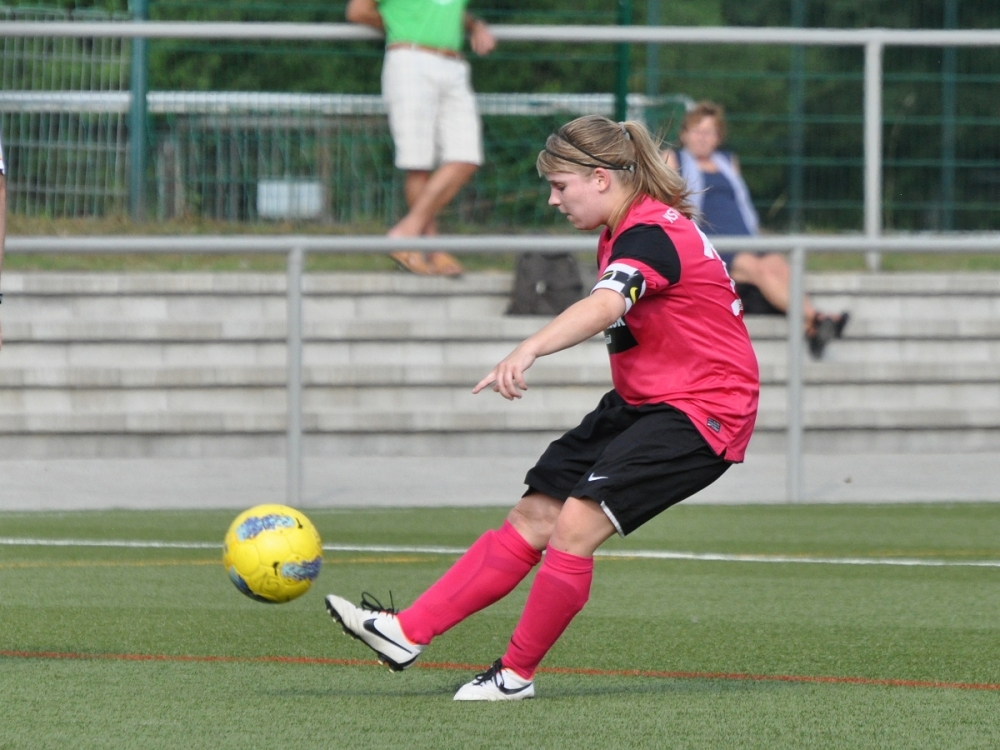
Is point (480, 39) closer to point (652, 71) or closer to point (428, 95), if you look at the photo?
point (428, 95)

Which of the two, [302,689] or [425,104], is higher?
[425,104]

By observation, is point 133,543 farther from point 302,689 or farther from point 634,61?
point 634,61

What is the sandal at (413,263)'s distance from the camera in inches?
388

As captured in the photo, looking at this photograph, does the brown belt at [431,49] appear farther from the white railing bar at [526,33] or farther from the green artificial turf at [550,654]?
the green artificial turf at [550,654]

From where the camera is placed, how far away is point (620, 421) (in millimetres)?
4898

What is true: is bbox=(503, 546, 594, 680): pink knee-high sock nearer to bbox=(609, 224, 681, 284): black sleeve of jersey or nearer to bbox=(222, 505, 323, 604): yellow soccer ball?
bbox=(222, 505, 323, 604): yellow soccer ball

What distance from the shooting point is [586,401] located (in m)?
9.55

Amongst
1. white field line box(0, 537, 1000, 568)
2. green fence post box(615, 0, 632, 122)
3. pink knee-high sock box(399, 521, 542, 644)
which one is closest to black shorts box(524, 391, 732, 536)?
pink knee-high sock box(399, 521, 542, 644)

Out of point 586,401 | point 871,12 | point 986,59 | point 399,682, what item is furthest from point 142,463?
point 871,12

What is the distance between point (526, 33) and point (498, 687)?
7.52 meters

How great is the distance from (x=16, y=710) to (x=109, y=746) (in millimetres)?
521

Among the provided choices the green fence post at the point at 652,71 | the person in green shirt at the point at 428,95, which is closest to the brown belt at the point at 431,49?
the person in green shirt at the point at 428,95

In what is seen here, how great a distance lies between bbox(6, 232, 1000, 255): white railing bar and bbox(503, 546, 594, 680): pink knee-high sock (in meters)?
4.70

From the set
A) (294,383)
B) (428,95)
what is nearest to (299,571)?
(294,383)
